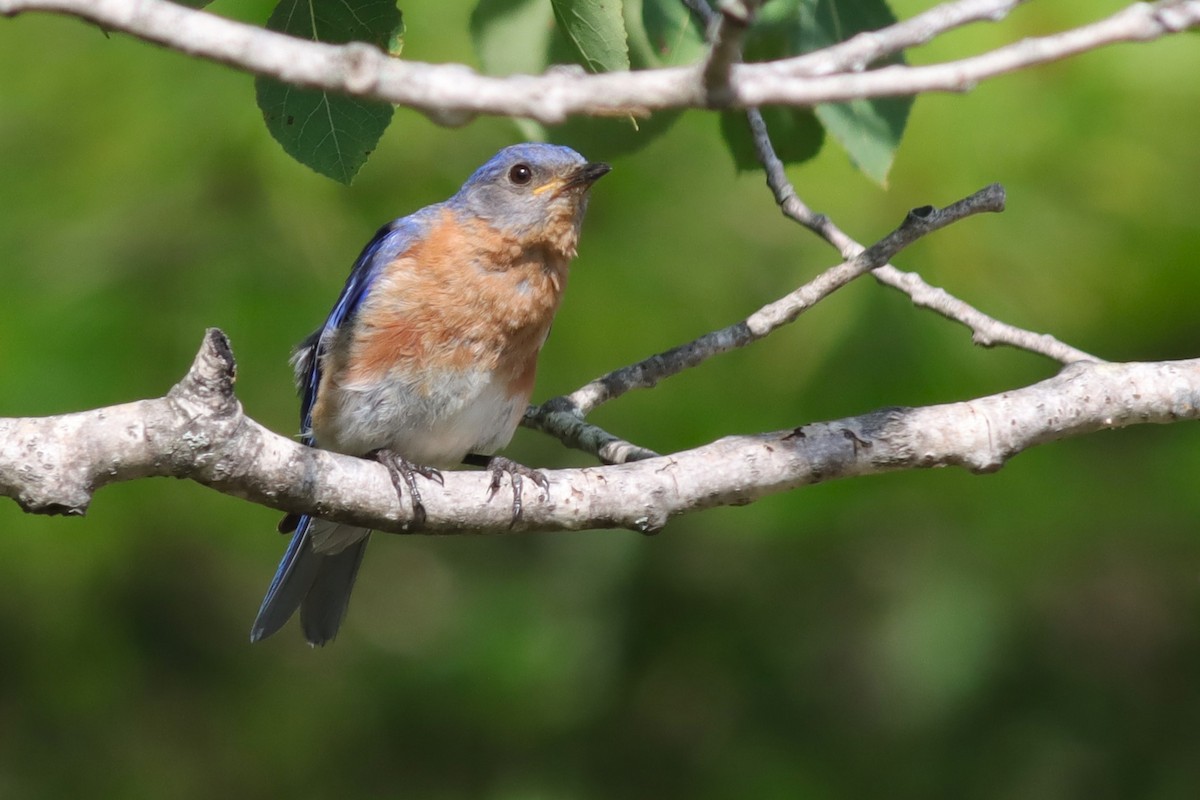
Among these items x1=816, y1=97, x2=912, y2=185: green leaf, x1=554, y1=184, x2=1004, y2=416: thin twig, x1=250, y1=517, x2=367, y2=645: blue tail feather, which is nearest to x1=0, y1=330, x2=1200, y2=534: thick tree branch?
x1=554, y1=184, x2=1004, y2=416: thin twig

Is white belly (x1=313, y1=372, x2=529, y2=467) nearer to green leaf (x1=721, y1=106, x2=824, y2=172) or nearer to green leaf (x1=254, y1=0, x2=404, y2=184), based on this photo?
green leaf (x1=721, y1=106, x2=824, y2=172)

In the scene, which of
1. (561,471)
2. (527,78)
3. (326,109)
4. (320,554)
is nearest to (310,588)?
(320,554)

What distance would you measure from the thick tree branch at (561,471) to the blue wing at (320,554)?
4.79ft

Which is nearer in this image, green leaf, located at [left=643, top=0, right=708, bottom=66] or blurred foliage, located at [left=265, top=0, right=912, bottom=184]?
blurred foliage, located at [left=265, top=0, right=912, bottom=184]

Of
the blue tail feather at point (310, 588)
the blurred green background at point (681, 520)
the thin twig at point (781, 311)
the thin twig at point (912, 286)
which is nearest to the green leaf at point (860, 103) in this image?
the thin twig at point (781, 311)

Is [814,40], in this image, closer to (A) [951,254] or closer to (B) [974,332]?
(B) [974,332]

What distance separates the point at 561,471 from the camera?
3.14 meters

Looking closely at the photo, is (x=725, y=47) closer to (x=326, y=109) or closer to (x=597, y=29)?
(x=597, y=29)

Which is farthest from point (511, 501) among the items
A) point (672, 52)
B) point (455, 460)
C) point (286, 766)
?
point (286, 766)

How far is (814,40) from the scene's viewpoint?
339 centimetres

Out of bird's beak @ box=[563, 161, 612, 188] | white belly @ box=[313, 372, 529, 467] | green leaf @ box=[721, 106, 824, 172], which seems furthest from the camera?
bird's beak @ box=[563, 161, 612, 188]

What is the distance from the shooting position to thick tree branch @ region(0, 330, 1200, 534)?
97.9 inches

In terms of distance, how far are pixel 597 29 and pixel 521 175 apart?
5.34ft

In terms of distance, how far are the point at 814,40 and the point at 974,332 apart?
34.9 inches
